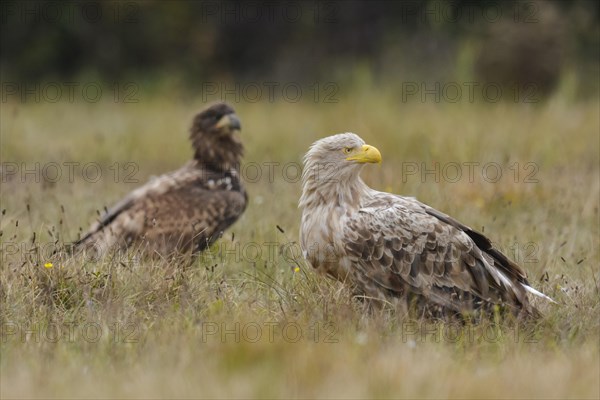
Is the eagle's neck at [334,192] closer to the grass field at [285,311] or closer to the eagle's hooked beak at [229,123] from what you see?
the grass field at [285,311]

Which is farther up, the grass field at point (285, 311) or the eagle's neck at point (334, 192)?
the eagle's neck at point (334, 192)

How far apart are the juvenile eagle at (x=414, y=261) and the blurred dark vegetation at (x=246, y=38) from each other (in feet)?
38.7

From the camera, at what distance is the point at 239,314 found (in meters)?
4.71

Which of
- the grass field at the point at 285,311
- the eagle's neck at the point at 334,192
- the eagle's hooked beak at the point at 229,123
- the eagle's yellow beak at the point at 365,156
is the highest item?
the eagle's yellow beak at the point at 365,156

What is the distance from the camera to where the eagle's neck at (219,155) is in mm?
7426

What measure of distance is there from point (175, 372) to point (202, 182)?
3.21 metres

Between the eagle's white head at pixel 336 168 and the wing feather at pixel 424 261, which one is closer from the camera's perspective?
the wing feather at pixel 424 261

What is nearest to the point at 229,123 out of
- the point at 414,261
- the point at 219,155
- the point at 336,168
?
the point at 219,155

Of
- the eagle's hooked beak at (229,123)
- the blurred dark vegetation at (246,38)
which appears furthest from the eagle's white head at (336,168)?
the blurred dark vegetation at (246,38)

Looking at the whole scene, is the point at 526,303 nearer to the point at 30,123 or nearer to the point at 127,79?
the point at 30,123

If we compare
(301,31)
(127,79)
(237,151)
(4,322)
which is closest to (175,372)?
(4,322)

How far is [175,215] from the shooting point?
6.71m

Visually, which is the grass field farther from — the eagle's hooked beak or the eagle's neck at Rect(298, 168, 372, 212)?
the eagle's hooked beak

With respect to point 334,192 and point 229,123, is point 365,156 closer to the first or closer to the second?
point 334,192
